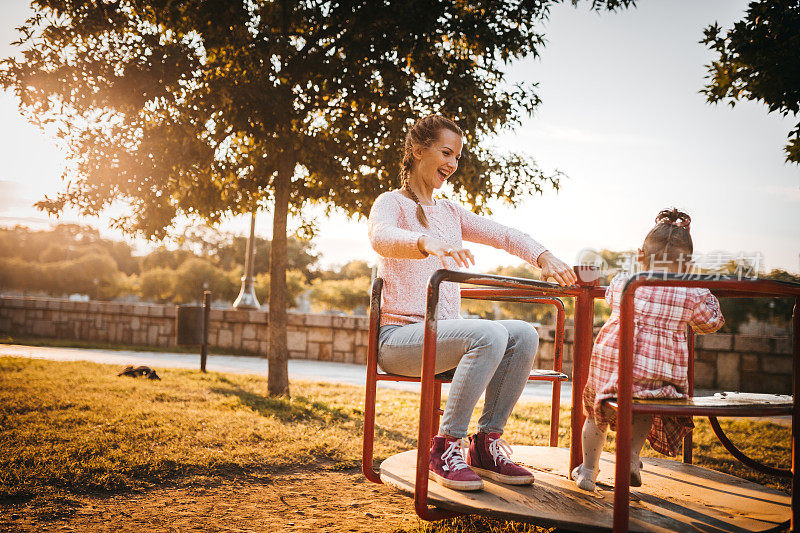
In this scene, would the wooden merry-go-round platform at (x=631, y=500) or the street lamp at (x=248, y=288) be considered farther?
the street lamp at (x=248, y=288)

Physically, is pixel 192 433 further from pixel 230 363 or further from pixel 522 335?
pixel 230 363

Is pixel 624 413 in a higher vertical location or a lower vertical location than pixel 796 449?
higher

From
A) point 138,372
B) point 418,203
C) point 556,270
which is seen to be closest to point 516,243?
point 556,270

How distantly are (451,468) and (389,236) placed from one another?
87cm

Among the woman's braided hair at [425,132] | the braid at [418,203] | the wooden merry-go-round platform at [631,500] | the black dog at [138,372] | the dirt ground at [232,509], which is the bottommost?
the dirt ground at [232,509]

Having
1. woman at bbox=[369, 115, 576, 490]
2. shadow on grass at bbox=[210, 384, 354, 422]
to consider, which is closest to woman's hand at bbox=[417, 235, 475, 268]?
woman at bbox=[369, 115, 576, 490]

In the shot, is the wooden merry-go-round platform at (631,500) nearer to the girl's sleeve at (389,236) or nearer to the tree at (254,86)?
the girl's sleeve at (389,236)

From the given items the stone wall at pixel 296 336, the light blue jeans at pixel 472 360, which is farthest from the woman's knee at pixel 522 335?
the stone wall at pixel 296 336

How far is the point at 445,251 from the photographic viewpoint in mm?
2115

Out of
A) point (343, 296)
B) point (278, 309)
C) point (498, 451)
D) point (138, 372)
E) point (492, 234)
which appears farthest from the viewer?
point (343, 296)

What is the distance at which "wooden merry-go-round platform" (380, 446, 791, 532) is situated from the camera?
6.63 feet

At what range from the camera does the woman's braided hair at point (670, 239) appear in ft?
8.31

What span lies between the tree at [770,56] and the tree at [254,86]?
194 centimetres

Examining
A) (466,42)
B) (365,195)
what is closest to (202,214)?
(365,195)
